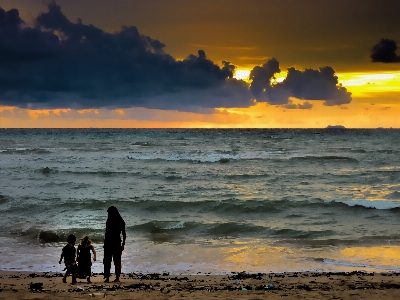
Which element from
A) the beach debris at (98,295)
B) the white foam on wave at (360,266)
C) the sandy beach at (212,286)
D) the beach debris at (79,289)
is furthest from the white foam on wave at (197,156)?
the beach debris at (98,295)

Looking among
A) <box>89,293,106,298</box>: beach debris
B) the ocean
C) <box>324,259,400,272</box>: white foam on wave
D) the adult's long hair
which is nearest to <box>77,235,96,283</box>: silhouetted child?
the adult's long hair

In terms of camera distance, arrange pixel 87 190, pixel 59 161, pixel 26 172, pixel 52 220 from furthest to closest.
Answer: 1. pixel 59 161
2. pixel 26 172
3. pixel 87 190
4. pixel 52 220

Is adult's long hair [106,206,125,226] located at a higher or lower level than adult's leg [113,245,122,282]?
higher

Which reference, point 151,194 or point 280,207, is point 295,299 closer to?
point 280,207

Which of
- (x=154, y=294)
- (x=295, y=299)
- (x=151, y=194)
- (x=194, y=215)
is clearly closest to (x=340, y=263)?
(x=295, y=299)

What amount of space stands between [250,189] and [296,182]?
158 inches

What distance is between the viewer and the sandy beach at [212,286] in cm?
853

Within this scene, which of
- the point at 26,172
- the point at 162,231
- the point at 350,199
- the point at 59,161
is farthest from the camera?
the point at 59,161

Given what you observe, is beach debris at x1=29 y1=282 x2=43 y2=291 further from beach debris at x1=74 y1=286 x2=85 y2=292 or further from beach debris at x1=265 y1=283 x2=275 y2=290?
beach debris at x1=265 y1=283 x2=275 y2=290

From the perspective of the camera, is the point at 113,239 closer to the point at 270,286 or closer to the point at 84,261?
the point at 84,261

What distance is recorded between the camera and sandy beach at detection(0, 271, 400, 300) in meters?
8.53

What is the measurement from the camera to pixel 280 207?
21.0 m

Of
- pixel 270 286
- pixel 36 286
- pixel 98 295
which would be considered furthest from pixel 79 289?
pixel 270 286

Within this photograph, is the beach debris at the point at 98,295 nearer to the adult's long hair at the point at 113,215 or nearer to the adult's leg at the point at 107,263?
the adult's leg at the point at 107,263
